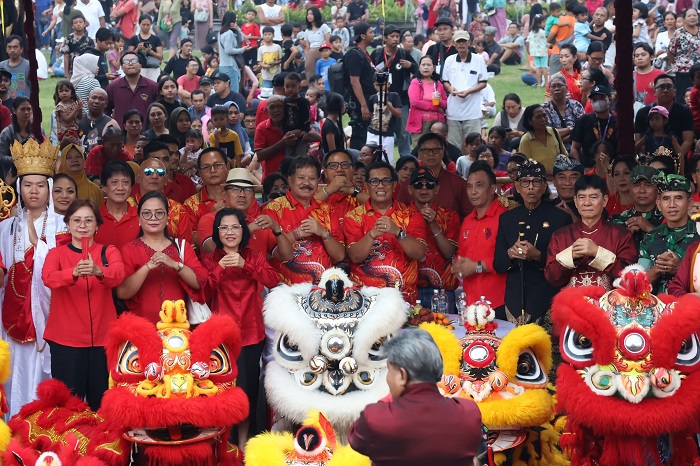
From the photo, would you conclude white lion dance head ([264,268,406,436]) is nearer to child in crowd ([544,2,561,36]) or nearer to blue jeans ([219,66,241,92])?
blue jeans ([219,66,241,92])

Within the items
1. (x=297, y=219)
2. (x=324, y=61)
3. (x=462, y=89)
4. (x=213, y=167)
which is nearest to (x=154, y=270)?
(x=297, y=219)

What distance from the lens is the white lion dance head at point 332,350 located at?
6039mm

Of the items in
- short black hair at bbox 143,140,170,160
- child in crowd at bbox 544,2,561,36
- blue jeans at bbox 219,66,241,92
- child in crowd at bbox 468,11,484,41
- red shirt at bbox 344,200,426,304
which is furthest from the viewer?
child in crowd at bbox 468,11,484,41

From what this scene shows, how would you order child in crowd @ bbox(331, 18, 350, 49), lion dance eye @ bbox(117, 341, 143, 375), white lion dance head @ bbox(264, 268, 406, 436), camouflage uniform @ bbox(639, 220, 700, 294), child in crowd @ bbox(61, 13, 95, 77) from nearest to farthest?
1. lion dance eye @ bbox(117, 341, 143, 375)
2. white lion dance head @ bbox(264, 268, 406, 436)
3. camouflage uniform @ bbox(639, 220, 700, 294)
4. child in crowd @ bbox(61, 13, 95, 77)
5. child in crowd @ bbox(331, 18, 350, 49)

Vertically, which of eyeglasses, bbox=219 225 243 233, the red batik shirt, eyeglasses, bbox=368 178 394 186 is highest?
eyeglasses, bbox=368 178 394 186

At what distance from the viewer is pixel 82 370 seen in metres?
6.66

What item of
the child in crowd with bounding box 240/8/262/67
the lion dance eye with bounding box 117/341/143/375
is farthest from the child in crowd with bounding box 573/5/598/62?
the lion dance eye with bounding box 117/341/143/375

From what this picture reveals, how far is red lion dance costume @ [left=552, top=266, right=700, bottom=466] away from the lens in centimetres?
552

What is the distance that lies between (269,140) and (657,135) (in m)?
3.27

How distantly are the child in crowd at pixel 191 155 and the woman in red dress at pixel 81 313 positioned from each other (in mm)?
3138

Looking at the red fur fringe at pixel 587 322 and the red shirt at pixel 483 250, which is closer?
the red fur fringe at pixel 587 322

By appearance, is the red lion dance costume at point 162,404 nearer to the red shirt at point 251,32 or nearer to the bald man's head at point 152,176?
the bald man's head at point 152,176

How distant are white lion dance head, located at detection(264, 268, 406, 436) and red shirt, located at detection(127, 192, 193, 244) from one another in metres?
1.49

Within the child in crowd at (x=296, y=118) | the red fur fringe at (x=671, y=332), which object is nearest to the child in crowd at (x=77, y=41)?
Answer: the child in crowd at (x=296, y=118)
